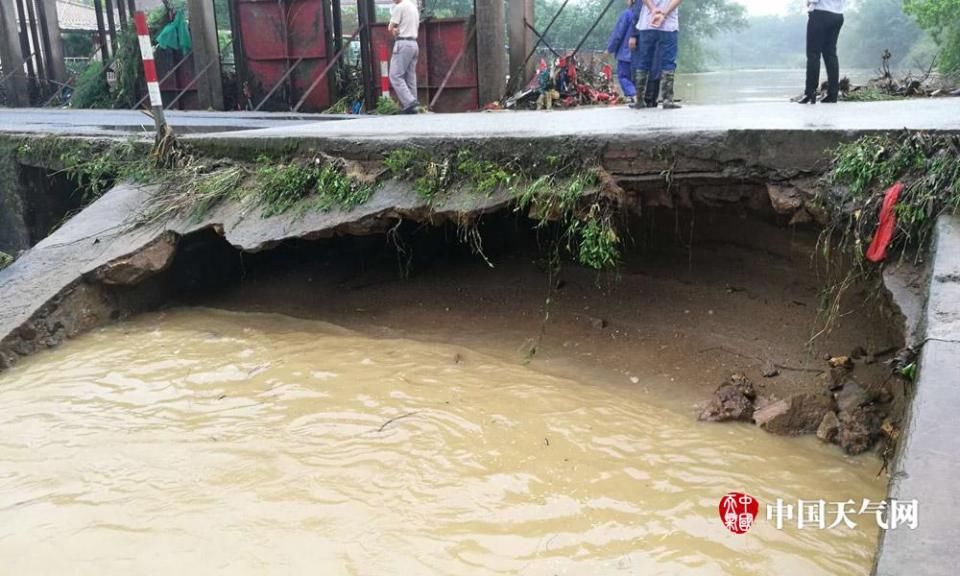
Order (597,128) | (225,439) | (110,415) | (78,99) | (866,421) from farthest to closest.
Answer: (78,99) → (597,128) → (110,415) → (225,439) → (866,421)

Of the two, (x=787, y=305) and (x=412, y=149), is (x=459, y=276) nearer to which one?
(x=412, y=149)

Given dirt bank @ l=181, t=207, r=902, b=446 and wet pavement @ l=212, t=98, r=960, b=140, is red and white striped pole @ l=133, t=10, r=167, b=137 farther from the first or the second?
dirt bank @ l=181, t=207, r=902, b=446

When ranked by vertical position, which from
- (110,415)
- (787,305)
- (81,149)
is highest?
(81,149)

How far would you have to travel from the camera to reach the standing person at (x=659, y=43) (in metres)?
6.56

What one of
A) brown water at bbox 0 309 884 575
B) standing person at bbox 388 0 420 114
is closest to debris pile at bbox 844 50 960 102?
standing person at bbox 388 0 420 114

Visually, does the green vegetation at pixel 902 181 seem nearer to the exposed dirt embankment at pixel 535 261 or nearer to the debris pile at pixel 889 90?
the exposed dirt embankment at pixel 535 261

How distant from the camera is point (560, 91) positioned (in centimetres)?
1088

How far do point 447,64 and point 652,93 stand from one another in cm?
475

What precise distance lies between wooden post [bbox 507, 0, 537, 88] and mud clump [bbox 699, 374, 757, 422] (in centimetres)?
779

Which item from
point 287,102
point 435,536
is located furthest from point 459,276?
point 287,102

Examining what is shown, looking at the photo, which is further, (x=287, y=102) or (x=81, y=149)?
(x=287, y=102)

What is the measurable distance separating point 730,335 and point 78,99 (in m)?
14.1

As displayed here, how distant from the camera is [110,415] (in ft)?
13.3

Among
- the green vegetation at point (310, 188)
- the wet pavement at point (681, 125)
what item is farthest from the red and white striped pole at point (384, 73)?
the green vegetation at point (310, 188)
